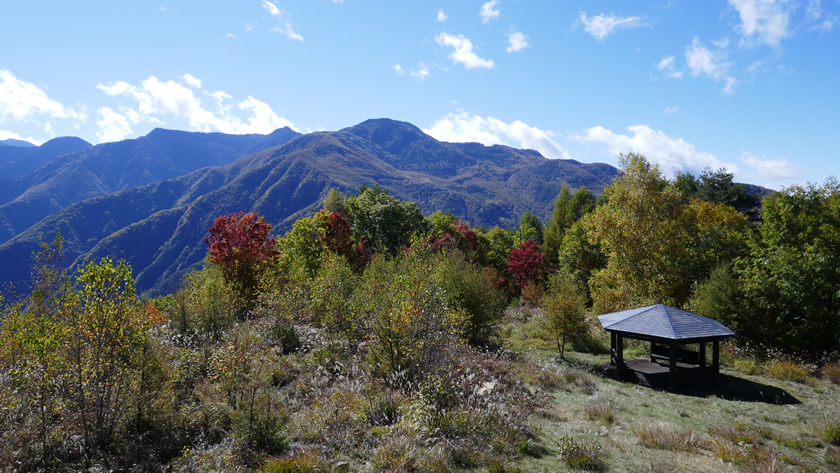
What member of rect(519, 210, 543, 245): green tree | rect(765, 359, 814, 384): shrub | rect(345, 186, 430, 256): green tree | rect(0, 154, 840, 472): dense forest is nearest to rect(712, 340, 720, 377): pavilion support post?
rect(765, 359, 814, 384): shrub

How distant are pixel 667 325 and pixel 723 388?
2.86 metres

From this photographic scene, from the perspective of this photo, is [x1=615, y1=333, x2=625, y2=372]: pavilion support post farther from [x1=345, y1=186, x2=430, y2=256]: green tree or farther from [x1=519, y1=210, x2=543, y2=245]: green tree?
[x1=519, y1=210, x2=543, y2=245]: green tree

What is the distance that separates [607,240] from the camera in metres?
22.5

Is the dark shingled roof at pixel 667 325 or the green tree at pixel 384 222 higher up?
the green tree at pixel 384 222

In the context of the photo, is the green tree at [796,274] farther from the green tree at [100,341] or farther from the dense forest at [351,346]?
the green tree at [100,341]

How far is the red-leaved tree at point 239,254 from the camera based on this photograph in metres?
19.1

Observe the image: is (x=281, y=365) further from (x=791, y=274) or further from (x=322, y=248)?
(x=791, y=274)

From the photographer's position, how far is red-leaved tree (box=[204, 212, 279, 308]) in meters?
19.1

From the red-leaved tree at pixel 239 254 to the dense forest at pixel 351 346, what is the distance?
3.3 inches

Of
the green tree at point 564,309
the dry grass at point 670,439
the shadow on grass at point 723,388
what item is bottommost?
the shadow on grass at point 723,388

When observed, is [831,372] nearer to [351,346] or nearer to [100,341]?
[351,346]

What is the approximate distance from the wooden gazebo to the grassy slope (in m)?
0.73

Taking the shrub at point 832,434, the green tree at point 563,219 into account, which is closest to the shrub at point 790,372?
the shrub at point 832,434

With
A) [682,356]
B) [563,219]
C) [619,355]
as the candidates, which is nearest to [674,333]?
[619,355]
